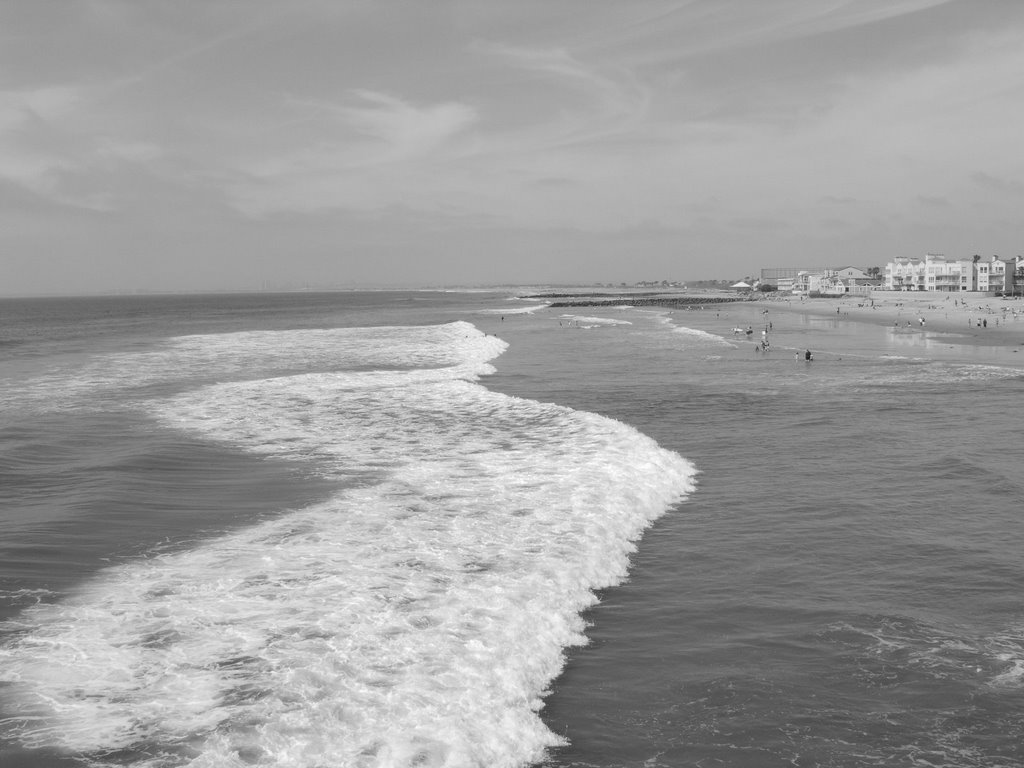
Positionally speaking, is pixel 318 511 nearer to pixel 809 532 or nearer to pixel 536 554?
pixel 536 554

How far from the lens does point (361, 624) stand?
9.30m

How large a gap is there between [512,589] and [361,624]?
84.4 inches

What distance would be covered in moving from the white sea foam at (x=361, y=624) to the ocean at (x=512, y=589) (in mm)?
41

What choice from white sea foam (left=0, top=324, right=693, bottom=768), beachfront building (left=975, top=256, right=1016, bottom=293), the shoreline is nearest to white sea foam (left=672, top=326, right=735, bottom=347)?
the shoreline

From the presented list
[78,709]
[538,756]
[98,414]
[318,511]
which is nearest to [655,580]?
[538,756]

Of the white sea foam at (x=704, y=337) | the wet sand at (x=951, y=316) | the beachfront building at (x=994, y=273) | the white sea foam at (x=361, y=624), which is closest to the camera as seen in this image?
the white sea foam at (x=361, y=624)

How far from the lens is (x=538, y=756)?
7160mm

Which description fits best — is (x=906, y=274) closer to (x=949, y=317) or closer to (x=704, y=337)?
(x=949, y=317)

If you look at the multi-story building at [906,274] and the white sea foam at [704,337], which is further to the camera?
the multi-story building at [906,274]

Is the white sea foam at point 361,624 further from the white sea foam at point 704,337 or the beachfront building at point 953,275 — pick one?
the beachfront building at point 953,275

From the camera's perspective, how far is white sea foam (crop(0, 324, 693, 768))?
713 centimetres

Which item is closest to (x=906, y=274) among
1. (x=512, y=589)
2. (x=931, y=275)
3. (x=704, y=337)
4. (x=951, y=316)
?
(x=931, y=275)

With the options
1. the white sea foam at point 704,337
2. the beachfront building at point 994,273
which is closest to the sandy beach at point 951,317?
the white sea foam at point 704,337

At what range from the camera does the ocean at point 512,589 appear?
731 cm
